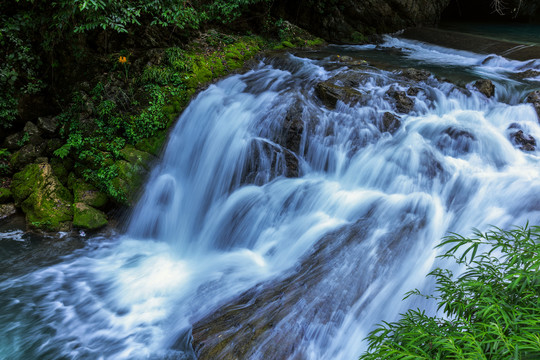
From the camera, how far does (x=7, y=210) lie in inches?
236

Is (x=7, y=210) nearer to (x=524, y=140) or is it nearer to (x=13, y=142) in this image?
(x=13, y=142)

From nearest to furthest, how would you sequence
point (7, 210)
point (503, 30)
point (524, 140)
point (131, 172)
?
point (524, 140) → point (7, 210) → point (131, 172) → point (503, 30)

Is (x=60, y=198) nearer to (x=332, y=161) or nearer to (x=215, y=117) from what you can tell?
(x=215, y=117)

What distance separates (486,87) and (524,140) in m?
1.57

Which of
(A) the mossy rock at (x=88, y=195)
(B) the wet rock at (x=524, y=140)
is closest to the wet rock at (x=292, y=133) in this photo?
(A) the mossy rock at (x=88, y=195)

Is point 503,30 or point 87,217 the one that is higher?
point 503,30

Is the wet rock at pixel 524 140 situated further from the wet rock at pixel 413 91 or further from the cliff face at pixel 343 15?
the cliff face at pixel 343 15

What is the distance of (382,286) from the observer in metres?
4.02

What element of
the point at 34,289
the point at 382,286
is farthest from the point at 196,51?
the point at 382,286

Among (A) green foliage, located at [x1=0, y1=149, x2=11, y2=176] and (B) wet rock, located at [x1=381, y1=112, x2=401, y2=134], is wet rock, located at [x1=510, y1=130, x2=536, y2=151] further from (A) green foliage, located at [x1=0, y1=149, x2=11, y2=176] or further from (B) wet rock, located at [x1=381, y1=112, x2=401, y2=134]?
(A) green foliage, located at [x1=0, y1=149, x2=11, y2=176]

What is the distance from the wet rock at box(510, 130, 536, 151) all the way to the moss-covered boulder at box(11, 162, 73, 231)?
7.81 metres

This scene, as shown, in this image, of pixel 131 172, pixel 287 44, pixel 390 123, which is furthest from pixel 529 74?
pixel 131 172

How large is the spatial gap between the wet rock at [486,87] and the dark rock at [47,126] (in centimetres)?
857

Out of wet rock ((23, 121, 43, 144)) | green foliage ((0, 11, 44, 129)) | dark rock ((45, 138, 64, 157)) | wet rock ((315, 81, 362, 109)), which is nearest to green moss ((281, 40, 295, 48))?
wet rock ((315, 81, 362, 109))
